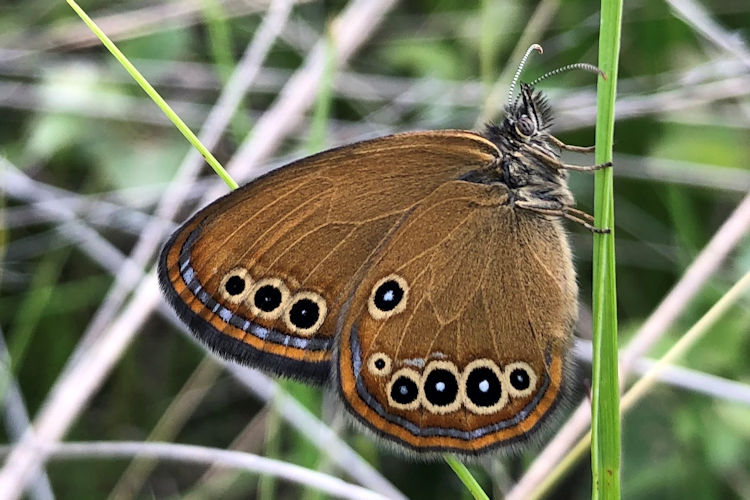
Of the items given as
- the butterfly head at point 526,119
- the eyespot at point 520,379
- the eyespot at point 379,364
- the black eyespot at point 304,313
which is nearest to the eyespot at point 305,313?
the black eyespot at point 304,313

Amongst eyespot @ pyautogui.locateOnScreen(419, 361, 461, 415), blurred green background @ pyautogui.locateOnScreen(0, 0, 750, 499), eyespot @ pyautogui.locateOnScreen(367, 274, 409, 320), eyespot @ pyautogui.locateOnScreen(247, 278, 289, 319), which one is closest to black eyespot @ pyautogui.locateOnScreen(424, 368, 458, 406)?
eyespot @ pyautogui.locateOnScreen(419, 361, 461, 415)

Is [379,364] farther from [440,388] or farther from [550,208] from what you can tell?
[550,208]

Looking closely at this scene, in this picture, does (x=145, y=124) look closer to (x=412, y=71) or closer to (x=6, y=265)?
(x=6, y=265)

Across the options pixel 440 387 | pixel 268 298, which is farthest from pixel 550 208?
pixel 268 298

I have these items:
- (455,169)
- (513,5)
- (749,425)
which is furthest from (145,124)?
(749,425)

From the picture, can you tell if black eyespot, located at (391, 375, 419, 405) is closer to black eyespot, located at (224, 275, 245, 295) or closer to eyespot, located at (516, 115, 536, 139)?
black eyespot, located at (224, 275, 245, 295)

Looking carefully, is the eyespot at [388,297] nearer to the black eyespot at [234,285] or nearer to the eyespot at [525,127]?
the black eyespot at [234,285]
